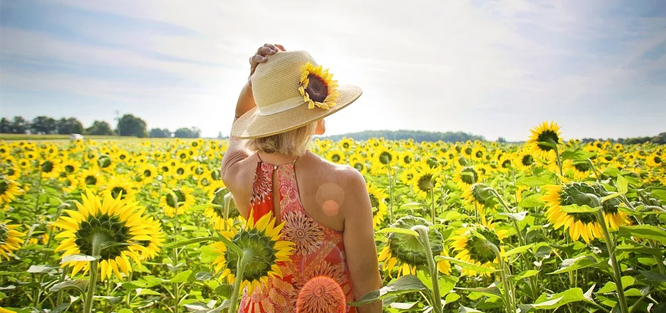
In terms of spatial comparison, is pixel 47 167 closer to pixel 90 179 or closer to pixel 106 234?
pixel 90 179

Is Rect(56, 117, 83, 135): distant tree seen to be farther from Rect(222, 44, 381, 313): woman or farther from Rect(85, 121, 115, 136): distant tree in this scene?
Rect(222, 44, 381, 313): woman

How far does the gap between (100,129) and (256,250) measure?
6759 centimetres

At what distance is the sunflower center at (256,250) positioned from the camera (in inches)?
46.8

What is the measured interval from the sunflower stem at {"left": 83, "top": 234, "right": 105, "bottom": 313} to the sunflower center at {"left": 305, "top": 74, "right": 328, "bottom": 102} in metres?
0.96

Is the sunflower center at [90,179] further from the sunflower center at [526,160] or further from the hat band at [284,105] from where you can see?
the sunflower center at [526,160]

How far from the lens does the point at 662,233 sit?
4.50ft

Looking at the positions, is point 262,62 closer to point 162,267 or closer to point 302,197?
point 302,197

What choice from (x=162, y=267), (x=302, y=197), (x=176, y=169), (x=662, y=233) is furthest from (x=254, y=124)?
(x=176, y=169)

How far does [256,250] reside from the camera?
3.90 feet

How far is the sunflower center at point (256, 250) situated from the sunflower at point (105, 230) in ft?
1.22

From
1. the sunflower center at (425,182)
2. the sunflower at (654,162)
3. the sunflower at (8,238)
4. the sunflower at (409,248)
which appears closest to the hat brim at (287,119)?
the sunflower at (409,248)

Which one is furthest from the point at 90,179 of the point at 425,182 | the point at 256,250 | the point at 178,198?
the point at 256,250

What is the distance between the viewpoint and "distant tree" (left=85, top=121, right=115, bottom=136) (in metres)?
59.3

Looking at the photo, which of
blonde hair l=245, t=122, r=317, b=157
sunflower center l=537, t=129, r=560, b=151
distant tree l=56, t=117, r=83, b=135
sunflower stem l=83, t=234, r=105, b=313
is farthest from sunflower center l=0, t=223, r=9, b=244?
distant tree l=56, t=117, r=83, b=135
